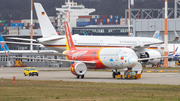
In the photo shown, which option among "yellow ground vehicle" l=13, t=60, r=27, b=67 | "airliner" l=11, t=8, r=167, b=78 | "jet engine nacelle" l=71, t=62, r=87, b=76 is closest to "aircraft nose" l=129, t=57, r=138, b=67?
"airliner" l=11, t=8, r=167, b=78

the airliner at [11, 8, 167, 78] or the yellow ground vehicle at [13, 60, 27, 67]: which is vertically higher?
the airliner at [11, 8, 167, 78]

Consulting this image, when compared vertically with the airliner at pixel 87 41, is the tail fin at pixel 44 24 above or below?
above

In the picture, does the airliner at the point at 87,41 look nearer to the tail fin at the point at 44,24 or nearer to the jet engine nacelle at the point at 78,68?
the tail fin at the point at 44,24

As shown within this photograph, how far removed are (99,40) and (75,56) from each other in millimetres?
22920

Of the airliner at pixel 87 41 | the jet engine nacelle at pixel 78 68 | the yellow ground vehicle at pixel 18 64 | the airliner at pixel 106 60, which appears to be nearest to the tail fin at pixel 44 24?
the airliner at pixel 87 41

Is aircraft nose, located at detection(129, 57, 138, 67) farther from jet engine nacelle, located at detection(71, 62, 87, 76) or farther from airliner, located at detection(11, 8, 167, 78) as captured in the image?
jet engine nacelle, located at detection(71, 62, 87, 76)

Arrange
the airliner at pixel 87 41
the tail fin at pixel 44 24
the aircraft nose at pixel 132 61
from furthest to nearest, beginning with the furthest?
the tail fin at pixel 44 24
the airliner at pixel 87 41
the aircraft nose at pixel 132 61

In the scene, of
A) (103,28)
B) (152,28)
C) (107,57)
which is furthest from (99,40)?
(103,28)

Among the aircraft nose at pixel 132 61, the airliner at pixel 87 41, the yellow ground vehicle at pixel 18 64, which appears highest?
the airliner at pixel 87 41

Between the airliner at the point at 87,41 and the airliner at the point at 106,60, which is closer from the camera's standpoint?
the airliner at the point at 106,60

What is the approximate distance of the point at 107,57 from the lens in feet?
131

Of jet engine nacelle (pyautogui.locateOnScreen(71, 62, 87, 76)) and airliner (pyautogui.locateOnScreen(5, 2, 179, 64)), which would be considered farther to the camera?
airliner (pyautogui.locateOnScreen(5, 2, 179, 64))

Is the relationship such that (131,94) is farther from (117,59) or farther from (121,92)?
(117,59)

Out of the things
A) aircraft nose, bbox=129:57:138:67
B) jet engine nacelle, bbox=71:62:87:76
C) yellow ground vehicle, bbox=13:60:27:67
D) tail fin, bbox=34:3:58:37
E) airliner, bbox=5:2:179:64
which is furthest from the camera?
yellow ground vehicle, bbox=13:60:27:67
